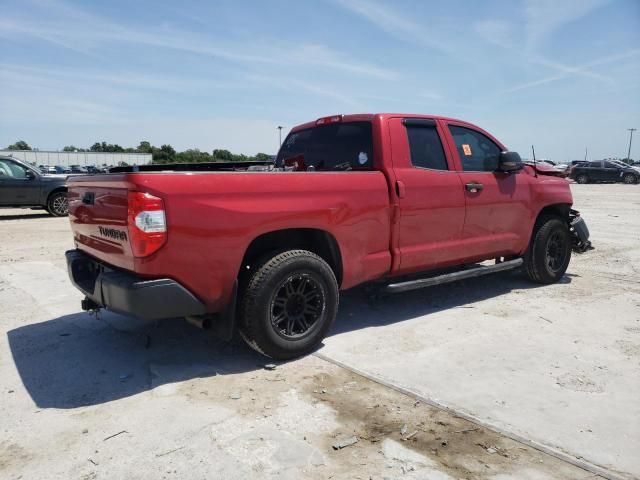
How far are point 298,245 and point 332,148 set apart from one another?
1251mm

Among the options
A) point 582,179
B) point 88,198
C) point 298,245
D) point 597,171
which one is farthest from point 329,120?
point 582,179

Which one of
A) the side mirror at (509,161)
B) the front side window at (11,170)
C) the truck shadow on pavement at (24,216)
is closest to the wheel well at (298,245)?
the side mirror at (509,161)

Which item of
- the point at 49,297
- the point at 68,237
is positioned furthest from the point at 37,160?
the point at 49,297

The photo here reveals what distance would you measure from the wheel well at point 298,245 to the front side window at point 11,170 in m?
11.7

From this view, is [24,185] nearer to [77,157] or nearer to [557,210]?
[557,210]

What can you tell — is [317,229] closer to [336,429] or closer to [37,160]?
[336,429]

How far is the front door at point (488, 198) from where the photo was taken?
200 inches

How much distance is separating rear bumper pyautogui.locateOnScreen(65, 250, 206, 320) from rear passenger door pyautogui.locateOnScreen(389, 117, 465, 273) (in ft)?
6.53

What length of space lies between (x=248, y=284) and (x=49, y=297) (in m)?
3.16

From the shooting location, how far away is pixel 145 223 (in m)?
3.05

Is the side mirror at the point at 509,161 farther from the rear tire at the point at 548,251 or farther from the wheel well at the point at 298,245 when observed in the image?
the wheel well at the point at 298,245

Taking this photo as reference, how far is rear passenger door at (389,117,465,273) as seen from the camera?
4449 mm

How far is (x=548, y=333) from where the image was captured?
4.41 m

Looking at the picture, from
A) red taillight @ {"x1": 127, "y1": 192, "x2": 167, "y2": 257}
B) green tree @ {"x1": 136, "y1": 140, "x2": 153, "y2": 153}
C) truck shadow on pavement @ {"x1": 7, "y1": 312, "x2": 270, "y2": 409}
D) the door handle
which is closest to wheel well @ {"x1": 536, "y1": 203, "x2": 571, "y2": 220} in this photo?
the door handle
